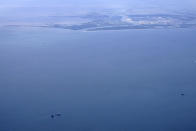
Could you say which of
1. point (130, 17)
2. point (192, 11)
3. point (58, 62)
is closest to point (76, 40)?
point (58, 62)

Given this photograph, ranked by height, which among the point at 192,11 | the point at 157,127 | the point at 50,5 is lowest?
the point at 157,127

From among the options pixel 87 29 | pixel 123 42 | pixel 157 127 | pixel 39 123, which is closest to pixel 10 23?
pixel 87 29

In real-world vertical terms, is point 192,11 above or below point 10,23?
above

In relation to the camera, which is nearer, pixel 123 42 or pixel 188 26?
pixel 123 42

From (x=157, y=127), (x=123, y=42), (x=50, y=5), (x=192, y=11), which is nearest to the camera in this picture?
(x=157, y=127)

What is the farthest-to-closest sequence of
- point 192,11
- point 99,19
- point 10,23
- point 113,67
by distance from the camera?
point 192,11, point 99,19, point 10,23, point 113,67

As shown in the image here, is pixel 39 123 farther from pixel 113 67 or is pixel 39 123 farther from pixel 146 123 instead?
pixel 113 67

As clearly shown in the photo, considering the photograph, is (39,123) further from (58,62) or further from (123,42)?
(123,42)

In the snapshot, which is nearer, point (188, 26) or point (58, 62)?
point (58, 62)

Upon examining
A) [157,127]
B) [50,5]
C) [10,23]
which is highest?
[50,5]
